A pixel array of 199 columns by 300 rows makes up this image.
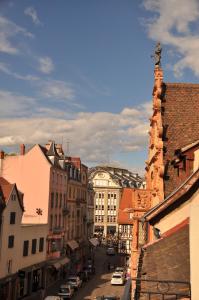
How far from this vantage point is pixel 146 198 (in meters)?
20.9

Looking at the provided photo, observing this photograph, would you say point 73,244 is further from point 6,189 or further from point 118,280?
point 6,189

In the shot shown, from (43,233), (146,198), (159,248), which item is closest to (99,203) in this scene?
(43,233)

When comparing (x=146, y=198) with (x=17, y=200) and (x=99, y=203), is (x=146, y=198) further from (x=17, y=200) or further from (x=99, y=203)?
(x=99, y=203)

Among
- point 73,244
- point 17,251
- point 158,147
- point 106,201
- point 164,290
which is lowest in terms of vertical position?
point 73,244

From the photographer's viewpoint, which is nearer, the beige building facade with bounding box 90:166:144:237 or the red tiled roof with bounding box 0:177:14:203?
the red tiled roof with bounding box 0:177:14:203

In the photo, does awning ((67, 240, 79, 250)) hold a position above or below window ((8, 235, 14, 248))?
below

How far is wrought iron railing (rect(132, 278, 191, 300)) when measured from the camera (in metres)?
7.34

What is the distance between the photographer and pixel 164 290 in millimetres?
8172

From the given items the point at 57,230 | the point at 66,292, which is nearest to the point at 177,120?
the point at 66,292

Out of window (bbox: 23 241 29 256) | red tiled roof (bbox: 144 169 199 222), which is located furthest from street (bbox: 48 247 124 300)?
red tiled roof (bbox: 144 169 199 222)

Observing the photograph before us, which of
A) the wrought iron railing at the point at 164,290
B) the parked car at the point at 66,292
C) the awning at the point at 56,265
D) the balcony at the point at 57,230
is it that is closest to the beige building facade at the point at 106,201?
the balcony at the point at 57,230

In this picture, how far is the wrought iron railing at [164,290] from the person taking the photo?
734 cm

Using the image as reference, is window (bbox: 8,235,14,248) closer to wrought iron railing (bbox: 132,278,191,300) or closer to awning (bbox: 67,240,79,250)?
awning (bbox: 67,240,79,250)

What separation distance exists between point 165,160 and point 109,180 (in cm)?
9168
